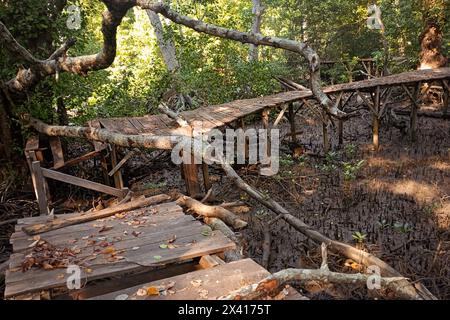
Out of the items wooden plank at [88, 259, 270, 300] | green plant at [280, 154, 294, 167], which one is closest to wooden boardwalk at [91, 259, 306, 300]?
wooden plank at [88, 259, 270, 300]

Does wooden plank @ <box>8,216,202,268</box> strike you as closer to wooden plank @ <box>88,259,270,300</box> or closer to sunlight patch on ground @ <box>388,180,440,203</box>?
wooden plank @ <box>88,259,270,300</box>

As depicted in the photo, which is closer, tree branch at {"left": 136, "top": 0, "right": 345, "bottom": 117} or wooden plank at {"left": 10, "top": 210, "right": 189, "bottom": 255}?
wooden plank at {"left": 10, "top": 210, "right": 189, "bottom": 255}

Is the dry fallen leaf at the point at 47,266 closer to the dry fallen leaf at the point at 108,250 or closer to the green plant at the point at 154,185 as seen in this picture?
the dry fallen leaf at the point at 108,250

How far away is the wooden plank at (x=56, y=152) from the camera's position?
7.88 m

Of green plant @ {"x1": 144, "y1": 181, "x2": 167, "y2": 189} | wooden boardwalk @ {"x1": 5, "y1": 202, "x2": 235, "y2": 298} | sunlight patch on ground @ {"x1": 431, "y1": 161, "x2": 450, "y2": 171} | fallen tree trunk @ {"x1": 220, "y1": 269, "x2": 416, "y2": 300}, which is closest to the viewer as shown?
fallen tree trunk @ {"x1": 220, "y1": 269, "x2": 416, "y2": 300}

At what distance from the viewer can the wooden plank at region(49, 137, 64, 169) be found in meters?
7.88

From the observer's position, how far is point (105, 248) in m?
3.74

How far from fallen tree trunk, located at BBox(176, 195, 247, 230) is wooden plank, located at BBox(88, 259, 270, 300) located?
4.40ft

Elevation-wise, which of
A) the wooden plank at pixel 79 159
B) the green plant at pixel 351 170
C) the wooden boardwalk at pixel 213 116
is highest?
the wooden boardwalk at pixel 213 116

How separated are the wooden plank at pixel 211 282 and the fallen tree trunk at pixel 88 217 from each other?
1853 millimetres

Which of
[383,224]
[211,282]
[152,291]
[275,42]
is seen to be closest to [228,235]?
[211,282]

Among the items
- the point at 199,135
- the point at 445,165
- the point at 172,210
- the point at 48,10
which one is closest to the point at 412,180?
the point at 445,165

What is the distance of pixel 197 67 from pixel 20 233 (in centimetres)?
1076

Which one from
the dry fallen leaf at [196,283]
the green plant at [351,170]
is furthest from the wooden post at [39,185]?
the green plant at [351,170]
